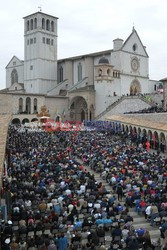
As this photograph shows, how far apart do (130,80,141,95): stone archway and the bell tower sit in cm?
1817

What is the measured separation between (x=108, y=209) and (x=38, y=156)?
12185mm

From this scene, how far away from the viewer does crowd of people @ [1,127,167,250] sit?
38.2ft

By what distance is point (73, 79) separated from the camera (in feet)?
256

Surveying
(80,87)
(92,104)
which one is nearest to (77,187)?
(92,104)

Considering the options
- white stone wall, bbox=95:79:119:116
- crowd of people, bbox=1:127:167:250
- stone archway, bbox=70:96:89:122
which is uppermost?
white stone wall, bbox=95:79:119:116

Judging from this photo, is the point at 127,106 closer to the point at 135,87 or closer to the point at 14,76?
the point at 135,87

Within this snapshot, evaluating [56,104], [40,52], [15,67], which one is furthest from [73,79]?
[15,67]

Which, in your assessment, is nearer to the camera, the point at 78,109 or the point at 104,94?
the point at 104,94

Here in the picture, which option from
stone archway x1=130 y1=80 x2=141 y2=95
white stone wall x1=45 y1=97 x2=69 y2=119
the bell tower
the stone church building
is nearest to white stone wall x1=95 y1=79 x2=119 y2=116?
the stone church building

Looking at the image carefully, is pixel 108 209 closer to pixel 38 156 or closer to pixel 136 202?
pixel 136 202

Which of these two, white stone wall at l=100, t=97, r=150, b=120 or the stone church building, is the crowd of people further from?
the stone church building

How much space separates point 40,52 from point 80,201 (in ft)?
209

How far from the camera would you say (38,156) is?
25.8 m

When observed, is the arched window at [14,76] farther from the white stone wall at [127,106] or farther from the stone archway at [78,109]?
the white stone wall at [127,106]
